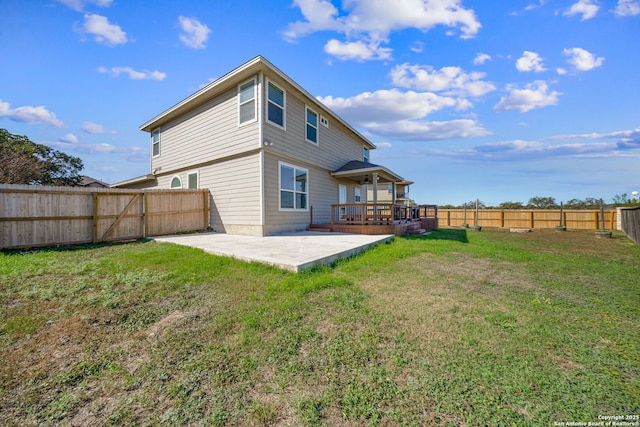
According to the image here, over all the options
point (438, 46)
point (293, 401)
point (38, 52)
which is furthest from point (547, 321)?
point (38, 52)

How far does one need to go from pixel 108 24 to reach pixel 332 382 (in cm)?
1115

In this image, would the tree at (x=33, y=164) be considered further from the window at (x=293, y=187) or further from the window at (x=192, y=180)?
the window at (x=293, y=187)

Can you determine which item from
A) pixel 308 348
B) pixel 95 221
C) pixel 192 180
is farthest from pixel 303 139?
pixel 308 348

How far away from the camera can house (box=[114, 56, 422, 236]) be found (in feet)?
27.5

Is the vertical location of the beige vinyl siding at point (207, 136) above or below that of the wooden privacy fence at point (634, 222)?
above

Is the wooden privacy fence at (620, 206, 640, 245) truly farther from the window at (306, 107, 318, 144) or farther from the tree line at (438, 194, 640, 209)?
the window at (306, 107, 318, 144)

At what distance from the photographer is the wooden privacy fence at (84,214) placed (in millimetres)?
6152

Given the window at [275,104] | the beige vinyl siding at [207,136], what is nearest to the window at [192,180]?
the beige vinyl siding at [207,136]

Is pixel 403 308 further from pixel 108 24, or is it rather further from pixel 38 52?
pixel 38 52

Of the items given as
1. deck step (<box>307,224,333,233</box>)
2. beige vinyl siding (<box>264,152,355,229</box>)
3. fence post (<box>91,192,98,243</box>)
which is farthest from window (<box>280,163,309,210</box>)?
fence post (<box>91,192,98,243</box>)

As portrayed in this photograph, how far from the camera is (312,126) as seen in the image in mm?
10852

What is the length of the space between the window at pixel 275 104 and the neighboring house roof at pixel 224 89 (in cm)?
48

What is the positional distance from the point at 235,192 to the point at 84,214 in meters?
4.29

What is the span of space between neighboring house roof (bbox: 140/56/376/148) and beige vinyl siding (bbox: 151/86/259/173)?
207 mm
